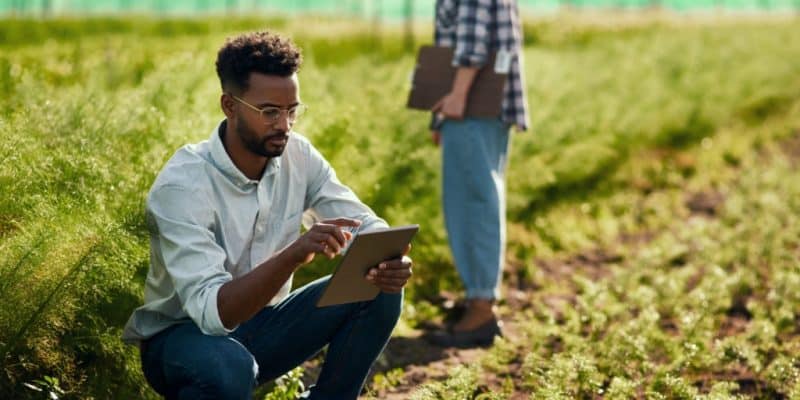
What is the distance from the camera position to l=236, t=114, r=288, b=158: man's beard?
11.6 feet

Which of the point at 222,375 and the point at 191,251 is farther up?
the point at 191,251

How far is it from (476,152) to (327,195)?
1.54m

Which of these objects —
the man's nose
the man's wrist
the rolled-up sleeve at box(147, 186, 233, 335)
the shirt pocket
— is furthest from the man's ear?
the man's wrist


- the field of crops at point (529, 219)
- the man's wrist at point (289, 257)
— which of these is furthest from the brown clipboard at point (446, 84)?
the man's wrist at point (289, 257)

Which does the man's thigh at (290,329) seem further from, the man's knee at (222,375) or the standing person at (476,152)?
the standing person at (476,152)

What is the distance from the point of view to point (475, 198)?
17.7 ft

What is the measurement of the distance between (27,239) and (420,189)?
2836 mm

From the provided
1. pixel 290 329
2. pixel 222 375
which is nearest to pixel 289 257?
pixel 222 375

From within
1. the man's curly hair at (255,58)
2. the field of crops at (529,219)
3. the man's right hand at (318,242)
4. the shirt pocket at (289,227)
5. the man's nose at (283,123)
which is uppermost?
the man's curly hair at (255,58)

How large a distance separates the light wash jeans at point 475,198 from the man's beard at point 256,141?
1862mm

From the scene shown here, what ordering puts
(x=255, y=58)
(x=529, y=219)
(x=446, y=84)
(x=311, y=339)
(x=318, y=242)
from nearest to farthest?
(x=318, y=242) → (x=255, y=58) → (x=311, y=339) → (x=446, y=84) → (x=529, y=219)

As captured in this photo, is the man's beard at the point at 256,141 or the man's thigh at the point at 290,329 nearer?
the man's beard at the point at 256,141

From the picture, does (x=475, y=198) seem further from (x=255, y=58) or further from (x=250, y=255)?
(x=255, y=58)

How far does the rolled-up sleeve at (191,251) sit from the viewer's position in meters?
3.33
